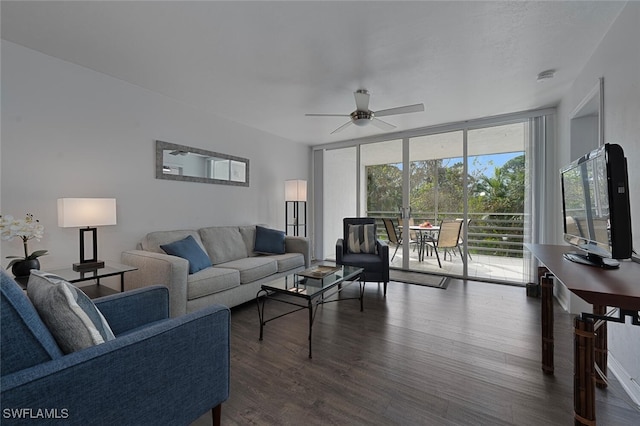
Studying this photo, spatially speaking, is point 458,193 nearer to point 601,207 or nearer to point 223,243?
point 601,207

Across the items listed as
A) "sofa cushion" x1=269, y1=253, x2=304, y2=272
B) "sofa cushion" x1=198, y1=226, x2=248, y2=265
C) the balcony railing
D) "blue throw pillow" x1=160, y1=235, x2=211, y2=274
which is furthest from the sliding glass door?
"blue throw pillow" x1=160, y1=235, x2=211, y2=274

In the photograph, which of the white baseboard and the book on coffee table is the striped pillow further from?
the white baseboard

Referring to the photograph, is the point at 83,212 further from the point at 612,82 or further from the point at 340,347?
the point at 612,82

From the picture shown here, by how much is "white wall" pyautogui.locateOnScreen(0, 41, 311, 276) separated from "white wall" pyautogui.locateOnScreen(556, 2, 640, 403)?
3.95m

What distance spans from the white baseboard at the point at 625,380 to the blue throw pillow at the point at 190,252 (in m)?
3.32

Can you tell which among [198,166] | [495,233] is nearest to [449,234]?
[495,233]

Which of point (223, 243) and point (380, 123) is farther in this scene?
point (223, 243)

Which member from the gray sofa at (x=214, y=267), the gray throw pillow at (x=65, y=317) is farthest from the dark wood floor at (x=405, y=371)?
the gray throw pillow at (x=65, y=317)

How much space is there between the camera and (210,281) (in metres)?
2.60

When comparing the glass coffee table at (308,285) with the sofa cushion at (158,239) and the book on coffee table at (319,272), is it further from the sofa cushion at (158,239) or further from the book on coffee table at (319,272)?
the sofa cushion at (158,239)

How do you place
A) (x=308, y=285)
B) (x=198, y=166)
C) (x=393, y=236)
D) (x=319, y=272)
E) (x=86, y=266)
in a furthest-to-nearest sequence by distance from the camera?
(x=393, y=236) → (x=198, y=166) → (x=319, y=272) → (x=308, y=285) → (x=86, y=266)

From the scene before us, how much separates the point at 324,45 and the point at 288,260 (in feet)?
8.07

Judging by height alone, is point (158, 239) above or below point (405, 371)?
above

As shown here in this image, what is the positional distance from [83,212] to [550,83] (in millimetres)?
4554
